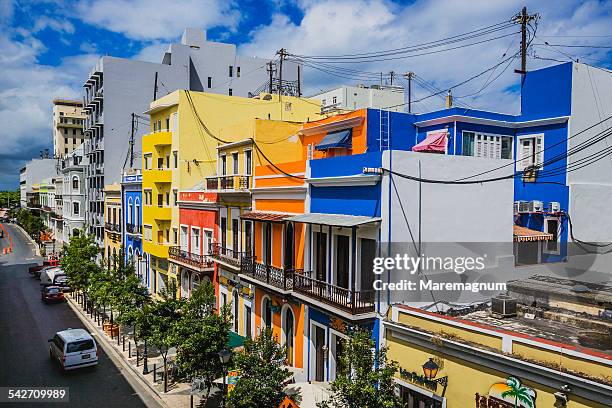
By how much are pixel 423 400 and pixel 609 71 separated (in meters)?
17.6

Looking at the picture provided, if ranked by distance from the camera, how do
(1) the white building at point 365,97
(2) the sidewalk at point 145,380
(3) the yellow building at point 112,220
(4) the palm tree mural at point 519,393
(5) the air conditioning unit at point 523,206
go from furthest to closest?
(3) the yellow building at point 112,220
(1) the white building at point 365,97
(5) the air conditioning unit at point 523,206
(2) the sidewalk at point 145,380
(4) the palm tree mural at point 519,393

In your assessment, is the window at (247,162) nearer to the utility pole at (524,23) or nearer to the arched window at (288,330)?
the arched window at (288,330)

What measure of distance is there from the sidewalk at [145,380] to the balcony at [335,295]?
17.4 ft

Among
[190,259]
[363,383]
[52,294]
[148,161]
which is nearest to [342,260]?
[363,383]

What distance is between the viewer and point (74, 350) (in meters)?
18.8

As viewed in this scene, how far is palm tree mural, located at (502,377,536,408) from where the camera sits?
902 cm

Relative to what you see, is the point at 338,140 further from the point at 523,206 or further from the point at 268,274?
the point at 523,206

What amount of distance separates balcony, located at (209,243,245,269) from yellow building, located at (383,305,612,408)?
10043mm

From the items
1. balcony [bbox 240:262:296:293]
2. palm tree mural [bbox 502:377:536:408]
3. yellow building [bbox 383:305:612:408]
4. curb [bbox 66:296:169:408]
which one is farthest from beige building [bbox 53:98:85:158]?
palm tree mural [bbox 502:377:536:408]

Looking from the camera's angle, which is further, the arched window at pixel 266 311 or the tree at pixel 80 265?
the tree at pixel 80 265

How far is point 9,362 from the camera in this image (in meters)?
19.9

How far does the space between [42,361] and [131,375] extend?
4.59 meters

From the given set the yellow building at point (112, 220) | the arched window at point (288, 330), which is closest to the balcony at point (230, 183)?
the arched window at point (288, 330)

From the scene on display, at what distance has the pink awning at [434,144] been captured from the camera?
18906mm
